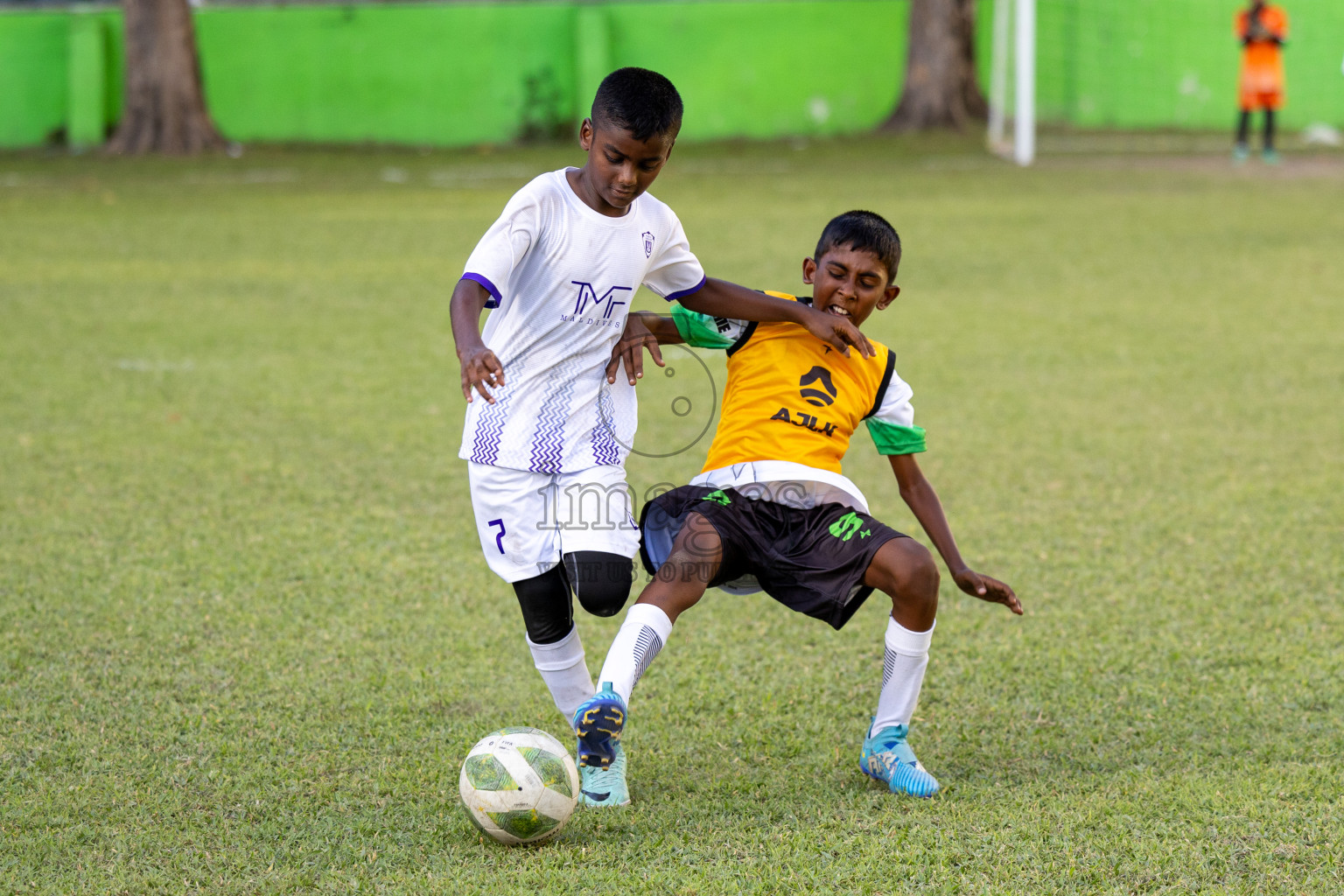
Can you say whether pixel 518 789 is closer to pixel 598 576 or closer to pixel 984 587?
pixel 598 576

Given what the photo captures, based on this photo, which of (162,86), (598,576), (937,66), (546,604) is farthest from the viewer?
(937,66)

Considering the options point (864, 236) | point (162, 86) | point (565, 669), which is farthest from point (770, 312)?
point (162, 86)

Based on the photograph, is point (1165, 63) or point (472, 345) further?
point (1165, 63)

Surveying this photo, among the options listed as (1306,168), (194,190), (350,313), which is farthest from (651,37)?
(350,313)

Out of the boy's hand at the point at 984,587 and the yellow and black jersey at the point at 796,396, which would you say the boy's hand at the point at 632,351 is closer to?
the yellow and black jersey at the point at 796,396

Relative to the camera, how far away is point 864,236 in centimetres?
326

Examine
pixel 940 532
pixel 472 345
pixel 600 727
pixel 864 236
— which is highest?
pixel 864 236

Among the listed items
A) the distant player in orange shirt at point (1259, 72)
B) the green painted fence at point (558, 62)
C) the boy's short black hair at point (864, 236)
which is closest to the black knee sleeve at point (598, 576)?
the boy's short black hair at point (864, 236)

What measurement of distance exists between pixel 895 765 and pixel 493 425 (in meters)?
1.15

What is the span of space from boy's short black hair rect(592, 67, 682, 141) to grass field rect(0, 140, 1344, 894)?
142 centimetres

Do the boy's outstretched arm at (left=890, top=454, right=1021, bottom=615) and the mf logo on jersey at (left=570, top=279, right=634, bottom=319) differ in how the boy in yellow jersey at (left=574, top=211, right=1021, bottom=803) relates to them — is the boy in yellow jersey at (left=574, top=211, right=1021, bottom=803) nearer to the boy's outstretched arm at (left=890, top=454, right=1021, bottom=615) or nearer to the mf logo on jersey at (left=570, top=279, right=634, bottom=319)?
the boy's outstretched arm at (left=890, top=454, right=1021, bottom=615)

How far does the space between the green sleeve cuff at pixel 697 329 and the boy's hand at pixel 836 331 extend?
0.27 meters

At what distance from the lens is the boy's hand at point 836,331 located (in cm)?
313

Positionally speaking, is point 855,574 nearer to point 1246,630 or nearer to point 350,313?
point 1246,630
